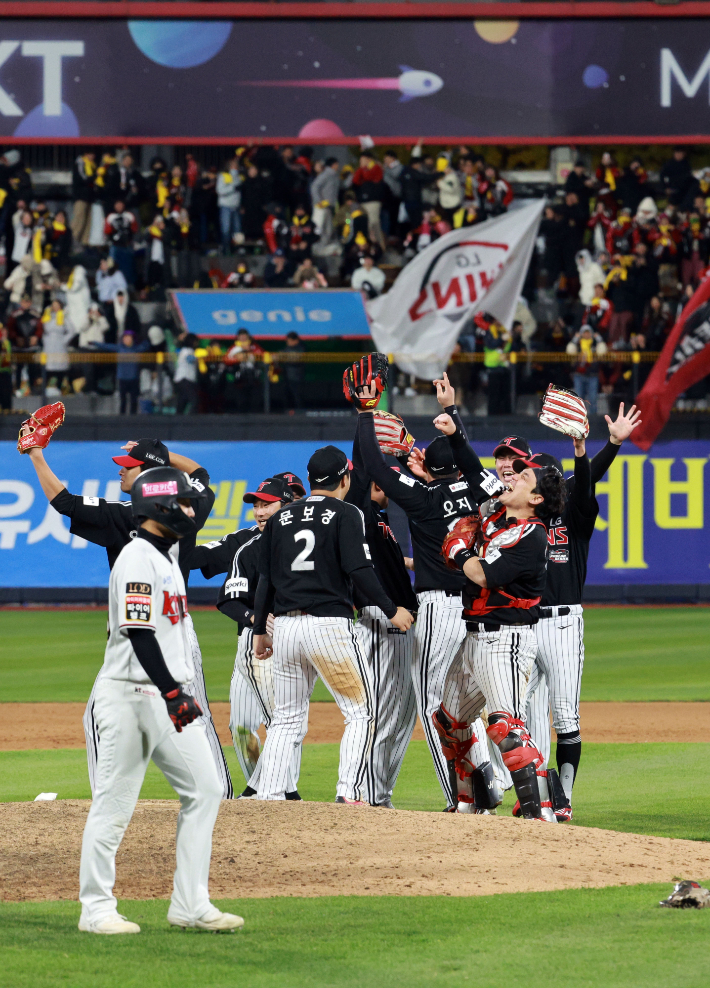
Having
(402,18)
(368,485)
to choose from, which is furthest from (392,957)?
(402,18)

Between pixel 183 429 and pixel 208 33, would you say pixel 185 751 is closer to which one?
pixel 183 429

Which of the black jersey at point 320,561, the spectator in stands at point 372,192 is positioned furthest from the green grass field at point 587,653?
the spectator in stands at point 372,192

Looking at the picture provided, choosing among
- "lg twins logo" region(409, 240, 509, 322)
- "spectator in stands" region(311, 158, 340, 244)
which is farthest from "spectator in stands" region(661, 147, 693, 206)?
"spectator in stands" region(311, 158, 340, 244)

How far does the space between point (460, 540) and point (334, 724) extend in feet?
18.1

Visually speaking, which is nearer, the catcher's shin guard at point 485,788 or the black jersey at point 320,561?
the black jersey at point 320,561

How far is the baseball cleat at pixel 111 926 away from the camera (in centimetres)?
516

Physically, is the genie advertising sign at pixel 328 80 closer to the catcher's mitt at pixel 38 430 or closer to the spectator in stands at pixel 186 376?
the spectator in stands at pixel 186 376

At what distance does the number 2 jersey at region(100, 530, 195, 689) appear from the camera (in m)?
5.16

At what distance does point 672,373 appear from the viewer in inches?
789

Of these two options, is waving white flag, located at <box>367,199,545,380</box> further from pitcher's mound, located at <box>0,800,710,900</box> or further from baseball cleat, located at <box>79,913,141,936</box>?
baseball cleat, located at <box>79,913,141,936</box>

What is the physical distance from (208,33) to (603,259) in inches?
282

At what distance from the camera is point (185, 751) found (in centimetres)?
523

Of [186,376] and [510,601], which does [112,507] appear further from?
[186,376]

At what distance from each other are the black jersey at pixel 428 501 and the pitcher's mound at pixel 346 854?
1.61 meters
